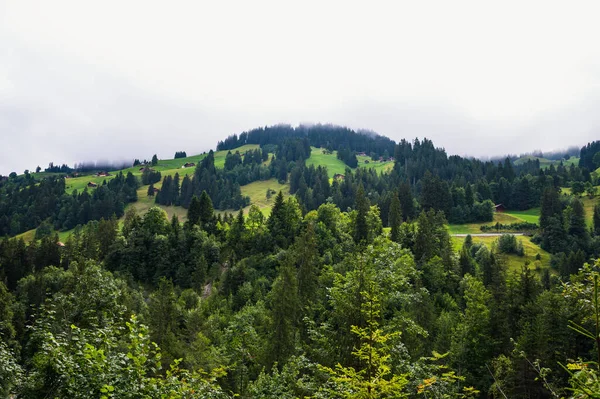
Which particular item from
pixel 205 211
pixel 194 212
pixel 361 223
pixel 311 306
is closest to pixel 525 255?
pixel 361 223

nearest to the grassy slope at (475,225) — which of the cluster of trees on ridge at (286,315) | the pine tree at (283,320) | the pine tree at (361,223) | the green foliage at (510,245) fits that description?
the green foliage at (510,245)

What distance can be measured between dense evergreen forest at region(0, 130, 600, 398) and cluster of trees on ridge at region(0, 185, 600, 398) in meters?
0.19

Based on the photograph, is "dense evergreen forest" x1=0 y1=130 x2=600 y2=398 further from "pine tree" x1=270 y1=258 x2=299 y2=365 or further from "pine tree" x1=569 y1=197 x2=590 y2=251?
"pine tree" x1=569 y1=197 x2=590 y2=251

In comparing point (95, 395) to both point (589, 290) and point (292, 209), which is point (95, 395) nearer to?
point (589, 290)

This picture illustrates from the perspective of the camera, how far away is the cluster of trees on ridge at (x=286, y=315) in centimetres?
1351

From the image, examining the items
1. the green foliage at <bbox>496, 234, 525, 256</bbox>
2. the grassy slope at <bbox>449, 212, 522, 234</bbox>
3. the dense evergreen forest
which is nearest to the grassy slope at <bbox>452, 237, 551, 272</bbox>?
the green foliage at <bbox>496, 234, 525, 256</bbox>

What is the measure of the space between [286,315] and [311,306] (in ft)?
31.1

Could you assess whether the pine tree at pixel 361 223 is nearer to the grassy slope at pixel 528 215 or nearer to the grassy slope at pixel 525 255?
the grassy slope at pixel 525 255

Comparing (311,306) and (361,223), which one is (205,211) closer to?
(361,223)

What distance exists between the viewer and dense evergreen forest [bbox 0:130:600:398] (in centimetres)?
1358

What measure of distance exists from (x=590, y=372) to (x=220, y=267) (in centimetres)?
9088

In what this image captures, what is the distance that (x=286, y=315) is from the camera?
4469 cm

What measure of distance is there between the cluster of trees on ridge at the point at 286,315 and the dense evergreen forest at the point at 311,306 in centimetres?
19

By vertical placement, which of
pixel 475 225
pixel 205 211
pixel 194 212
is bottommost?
pixel 475 225
